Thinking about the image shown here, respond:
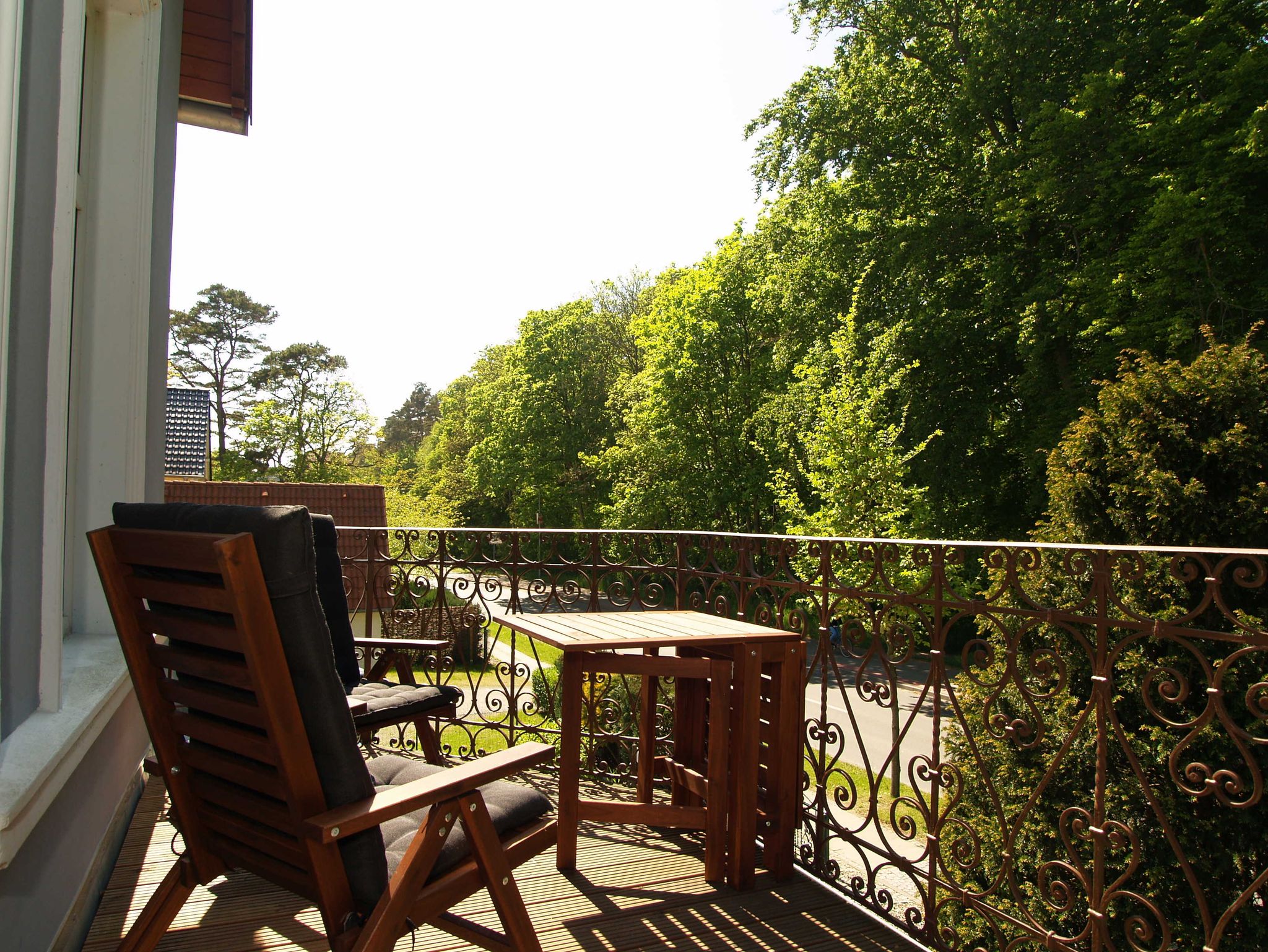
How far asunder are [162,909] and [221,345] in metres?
42.7

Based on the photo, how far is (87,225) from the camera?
3.06m

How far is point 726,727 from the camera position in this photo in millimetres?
2807

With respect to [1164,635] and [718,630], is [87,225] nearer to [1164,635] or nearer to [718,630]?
[718,630]

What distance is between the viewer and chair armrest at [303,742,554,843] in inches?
61.6

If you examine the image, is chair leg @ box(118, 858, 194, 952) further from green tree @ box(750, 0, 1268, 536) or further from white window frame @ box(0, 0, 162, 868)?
green tree @ box(750, 0, 1268, 536)

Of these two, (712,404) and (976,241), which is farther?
(712,404)

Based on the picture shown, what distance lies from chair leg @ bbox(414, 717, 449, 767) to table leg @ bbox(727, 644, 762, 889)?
1168mm

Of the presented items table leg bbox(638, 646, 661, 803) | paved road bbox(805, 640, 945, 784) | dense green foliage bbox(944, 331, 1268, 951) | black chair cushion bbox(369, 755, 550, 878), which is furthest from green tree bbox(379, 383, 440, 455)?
black chair cushion bbox(369, 755, 550, 878)

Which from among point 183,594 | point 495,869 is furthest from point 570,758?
point 183,594

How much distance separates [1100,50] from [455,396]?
118 ft

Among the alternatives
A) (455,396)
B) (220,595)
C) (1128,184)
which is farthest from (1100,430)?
(455,396)

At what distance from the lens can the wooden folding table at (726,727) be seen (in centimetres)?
283

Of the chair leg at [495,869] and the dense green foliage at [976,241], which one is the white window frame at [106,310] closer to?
the chair leg at [495,869]

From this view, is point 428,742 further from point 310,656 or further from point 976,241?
point 976,241
